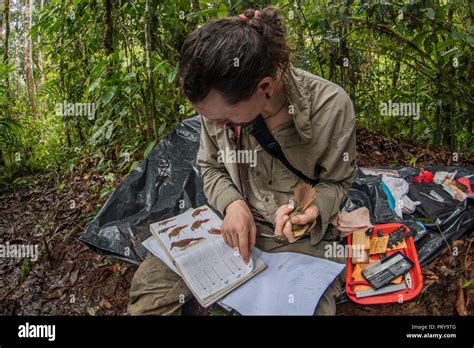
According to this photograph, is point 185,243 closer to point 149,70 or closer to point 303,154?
point 303,154

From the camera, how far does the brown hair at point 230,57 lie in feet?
3.54

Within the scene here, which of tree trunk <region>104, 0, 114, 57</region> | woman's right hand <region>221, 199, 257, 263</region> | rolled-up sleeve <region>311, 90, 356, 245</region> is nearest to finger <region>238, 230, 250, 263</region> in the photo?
woman's right hand <region>221, 199, 257, 263</region>

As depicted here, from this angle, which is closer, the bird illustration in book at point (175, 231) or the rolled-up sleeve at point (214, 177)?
the rolled-up sleeve at point (214, 177)

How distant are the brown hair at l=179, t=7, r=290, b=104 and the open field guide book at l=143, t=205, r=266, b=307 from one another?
663 mm

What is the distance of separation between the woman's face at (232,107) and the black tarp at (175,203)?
101cm

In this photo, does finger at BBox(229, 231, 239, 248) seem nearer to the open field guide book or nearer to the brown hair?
the open field guide book

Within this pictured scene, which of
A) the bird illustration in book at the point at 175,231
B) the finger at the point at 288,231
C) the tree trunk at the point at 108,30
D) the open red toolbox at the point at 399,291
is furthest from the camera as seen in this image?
the tree trunk at the point at 108,30

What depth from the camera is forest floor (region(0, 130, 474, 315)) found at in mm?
1543

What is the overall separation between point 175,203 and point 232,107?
1.14 meters

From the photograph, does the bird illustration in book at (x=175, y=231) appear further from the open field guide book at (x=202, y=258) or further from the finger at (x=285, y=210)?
the finger at (x=285, y=210)

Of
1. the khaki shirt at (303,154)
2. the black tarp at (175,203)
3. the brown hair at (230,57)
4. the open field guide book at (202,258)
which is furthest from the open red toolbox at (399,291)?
the brown hair at (230,57)

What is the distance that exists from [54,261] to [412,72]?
11.5ft

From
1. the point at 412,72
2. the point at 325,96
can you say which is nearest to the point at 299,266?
the point at 325,96

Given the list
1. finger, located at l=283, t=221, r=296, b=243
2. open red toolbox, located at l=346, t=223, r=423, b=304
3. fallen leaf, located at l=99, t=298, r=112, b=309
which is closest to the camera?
finger, located at l=283, t=221, r=296, b=243
